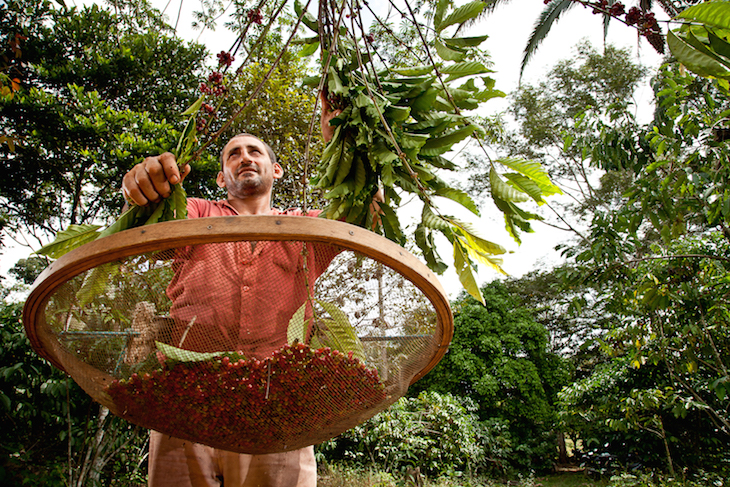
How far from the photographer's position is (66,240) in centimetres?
80

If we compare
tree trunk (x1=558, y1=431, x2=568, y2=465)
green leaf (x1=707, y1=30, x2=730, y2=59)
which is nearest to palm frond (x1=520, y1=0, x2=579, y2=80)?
green leaf (x1=707, y1=30, x2=730, y2=59)

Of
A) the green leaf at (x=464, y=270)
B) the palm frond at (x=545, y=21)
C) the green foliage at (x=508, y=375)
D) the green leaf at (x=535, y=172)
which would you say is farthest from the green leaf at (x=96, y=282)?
the green foliage at (x=508, y=375)

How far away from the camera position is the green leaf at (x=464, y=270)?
90 centimetres

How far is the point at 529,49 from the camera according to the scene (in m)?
7.23

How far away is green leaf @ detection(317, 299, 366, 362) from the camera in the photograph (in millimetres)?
787

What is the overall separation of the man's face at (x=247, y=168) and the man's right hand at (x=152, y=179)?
0.43 metres

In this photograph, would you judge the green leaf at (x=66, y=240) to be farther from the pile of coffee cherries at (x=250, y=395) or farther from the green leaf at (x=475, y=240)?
the green leaf at (x=475, y=240)

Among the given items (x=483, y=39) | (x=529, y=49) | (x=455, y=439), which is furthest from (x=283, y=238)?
(x=529, y=49)

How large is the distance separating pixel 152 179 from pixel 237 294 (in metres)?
0.25

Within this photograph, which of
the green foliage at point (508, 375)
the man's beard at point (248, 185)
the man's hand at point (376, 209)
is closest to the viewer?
the man's hand at point (376, 209)

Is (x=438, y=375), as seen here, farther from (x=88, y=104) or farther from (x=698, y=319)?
(x=88, y=104)

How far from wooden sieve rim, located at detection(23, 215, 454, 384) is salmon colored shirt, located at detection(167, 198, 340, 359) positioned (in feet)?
0.43

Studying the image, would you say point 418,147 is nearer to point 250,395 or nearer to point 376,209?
point 376,209

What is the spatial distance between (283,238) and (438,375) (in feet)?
27.6
